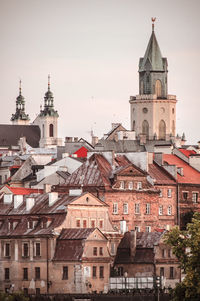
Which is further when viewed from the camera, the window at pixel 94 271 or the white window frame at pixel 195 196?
the white window frame at pixel 195 196

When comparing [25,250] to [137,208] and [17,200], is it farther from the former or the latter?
[137,208]

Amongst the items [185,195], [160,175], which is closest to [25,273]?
[160,175]

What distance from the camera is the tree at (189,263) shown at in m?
118

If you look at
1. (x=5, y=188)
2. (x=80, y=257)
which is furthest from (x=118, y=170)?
(x=80, y=257)

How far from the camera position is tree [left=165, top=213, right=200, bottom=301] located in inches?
4626

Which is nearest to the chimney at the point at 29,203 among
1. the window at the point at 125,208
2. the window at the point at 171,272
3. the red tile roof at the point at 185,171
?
the window at the point at 125,208

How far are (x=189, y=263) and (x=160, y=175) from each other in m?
46.2

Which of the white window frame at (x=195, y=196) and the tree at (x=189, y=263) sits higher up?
the white window frame at (x=195, y=196)

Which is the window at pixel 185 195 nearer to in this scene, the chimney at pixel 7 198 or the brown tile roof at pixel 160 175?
the brown tile roof at pixel 160 175

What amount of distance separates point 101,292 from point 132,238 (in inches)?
385

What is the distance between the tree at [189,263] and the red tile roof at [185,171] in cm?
4446

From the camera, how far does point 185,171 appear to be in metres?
173

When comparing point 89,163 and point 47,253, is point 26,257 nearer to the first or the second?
point 47,253

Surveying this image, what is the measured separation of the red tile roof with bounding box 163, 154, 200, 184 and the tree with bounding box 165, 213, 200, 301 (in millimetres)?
44459
